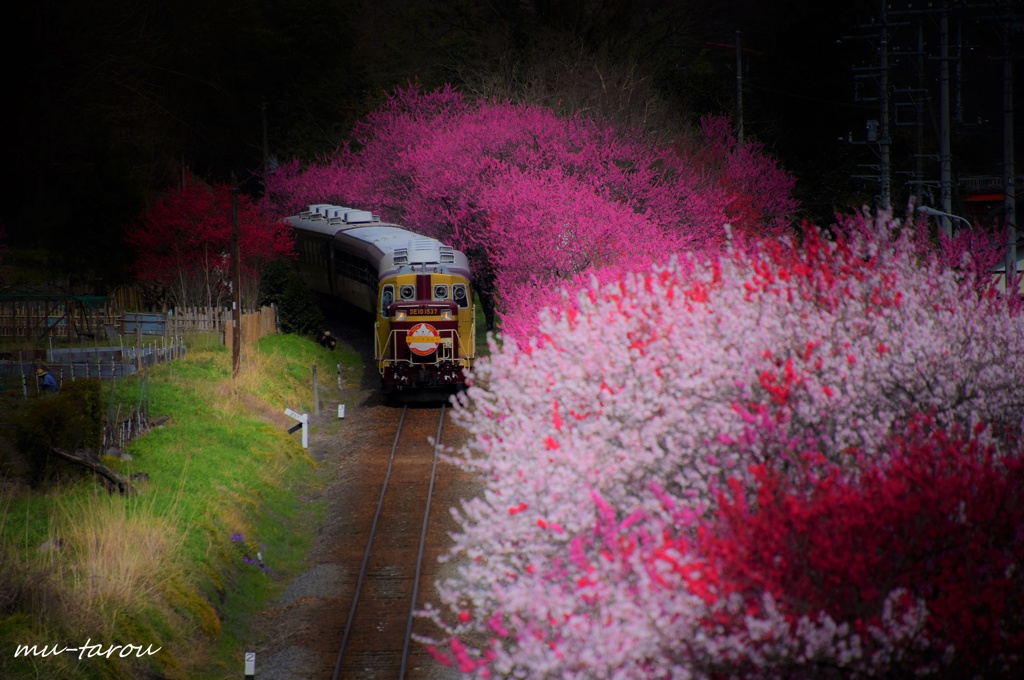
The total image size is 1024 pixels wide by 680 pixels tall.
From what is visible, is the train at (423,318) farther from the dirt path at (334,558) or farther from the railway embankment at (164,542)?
the railway embankment at (164,542)

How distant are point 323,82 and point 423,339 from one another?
4471cm

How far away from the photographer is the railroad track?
53.0 ft

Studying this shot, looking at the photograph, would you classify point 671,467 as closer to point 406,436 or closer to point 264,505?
point 264,505

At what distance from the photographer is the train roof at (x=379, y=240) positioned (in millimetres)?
30922

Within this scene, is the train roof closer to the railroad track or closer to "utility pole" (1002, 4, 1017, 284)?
the railroad track

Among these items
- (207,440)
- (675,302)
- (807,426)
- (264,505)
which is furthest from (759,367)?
(207,440)

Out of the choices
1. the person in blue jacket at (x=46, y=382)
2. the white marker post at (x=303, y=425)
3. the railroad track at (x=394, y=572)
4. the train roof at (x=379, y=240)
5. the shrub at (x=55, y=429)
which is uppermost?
the train roof at (x=379, y=240)

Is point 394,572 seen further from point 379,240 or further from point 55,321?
point 55,321

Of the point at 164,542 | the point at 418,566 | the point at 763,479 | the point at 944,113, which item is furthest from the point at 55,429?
the point at 944,113

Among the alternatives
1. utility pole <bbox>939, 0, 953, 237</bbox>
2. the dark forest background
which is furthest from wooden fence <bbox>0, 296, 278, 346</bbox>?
utility pole <bbox>939, 0, 953, 237</bbox>

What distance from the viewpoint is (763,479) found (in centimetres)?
1012

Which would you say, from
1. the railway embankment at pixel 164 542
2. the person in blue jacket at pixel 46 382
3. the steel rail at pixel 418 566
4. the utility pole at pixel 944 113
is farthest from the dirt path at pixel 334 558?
the utility pole at pixel 944 113

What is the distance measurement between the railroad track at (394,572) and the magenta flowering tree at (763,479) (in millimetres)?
4314

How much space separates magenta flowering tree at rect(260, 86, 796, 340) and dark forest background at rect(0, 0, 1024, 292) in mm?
3194
